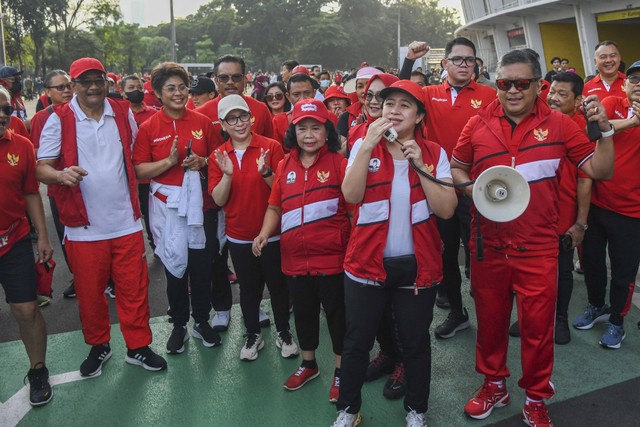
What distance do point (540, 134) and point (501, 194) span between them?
1.75 ft

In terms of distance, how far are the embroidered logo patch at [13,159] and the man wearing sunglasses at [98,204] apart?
141 millimetres

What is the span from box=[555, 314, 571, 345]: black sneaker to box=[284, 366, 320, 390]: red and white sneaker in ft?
6.73

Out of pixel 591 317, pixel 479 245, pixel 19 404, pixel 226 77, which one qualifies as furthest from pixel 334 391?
pixel 226 77

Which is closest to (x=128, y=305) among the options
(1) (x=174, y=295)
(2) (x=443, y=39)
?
(1) (x=174, y=295)

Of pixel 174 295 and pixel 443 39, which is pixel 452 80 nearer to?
pixel 174 295

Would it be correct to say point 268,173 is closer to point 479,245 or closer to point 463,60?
point 479,245

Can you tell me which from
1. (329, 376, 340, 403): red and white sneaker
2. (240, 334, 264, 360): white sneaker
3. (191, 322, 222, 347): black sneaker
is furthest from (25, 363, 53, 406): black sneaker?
(329, 376, 340, 403): red and white sneaker

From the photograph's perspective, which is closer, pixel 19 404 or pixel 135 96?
pixel 19 404

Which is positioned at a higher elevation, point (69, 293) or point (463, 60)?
point (463, 60)

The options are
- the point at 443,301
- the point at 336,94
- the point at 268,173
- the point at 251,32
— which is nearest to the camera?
the point at 268,173

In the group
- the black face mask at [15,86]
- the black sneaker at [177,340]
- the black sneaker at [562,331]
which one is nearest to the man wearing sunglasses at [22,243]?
the black sneaker at [177,340]

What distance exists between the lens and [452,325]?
4500mm

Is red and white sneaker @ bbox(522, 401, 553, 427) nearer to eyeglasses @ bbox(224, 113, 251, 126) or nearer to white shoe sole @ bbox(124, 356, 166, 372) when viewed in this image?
white shoe sole @ bbox(124, 356, 166, 372)

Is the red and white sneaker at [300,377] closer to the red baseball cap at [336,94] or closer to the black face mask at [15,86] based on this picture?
the red baseball cap at [336,94]
